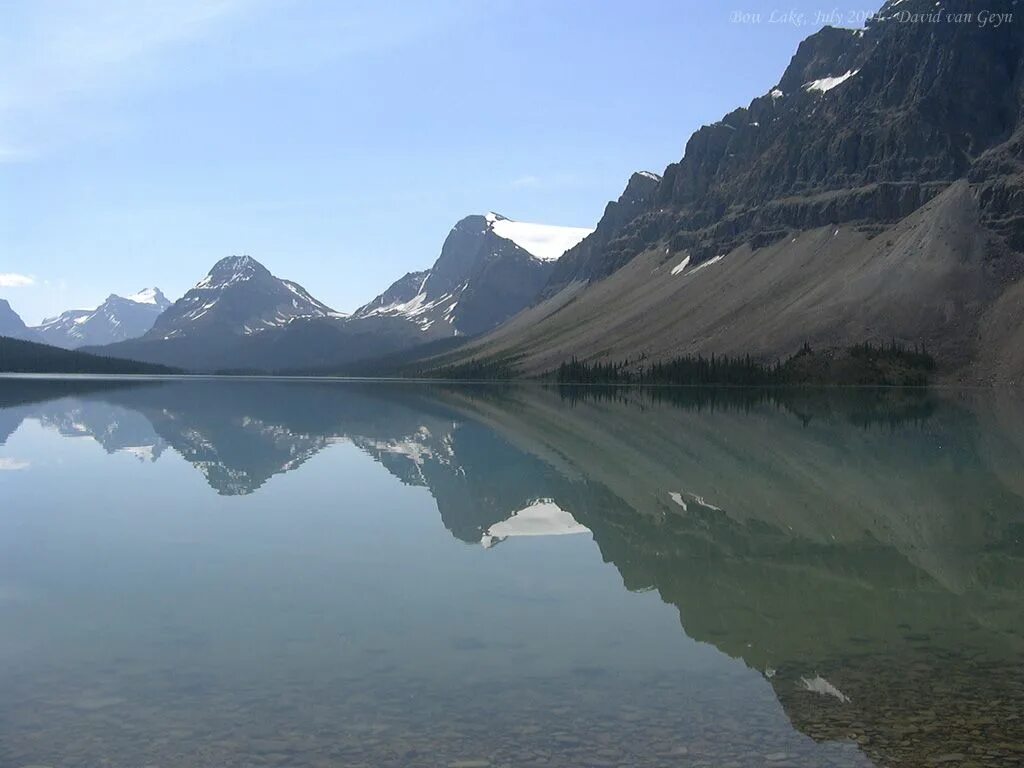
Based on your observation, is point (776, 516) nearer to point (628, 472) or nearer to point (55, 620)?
point (628, 472)

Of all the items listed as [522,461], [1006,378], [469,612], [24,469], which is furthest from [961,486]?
[1006,378]

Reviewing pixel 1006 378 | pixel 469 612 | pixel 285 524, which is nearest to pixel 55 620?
pixel 469 612

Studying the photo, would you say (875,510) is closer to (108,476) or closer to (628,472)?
(628,472)

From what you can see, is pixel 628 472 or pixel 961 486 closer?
pixel 961 486

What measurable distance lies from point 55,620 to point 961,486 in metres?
38.2

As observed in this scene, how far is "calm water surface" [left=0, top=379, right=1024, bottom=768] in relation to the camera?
44.7 ft

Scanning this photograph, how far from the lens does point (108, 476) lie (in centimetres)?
4441

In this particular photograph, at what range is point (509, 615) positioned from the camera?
67.7 feet

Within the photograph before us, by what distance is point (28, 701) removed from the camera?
47.9 ft

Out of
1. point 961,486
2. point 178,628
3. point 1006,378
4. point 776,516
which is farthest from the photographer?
point 1006,378

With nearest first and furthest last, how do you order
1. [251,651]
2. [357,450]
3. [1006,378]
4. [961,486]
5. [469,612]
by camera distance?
[251,651] < [469,612] < [961,486] < [357,450] < [1006,378]

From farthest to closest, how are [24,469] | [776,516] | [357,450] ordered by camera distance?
[357,450]
[24,469]
[776,516]

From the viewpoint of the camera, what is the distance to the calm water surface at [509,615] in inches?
536

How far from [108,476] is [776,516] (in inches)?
1245
